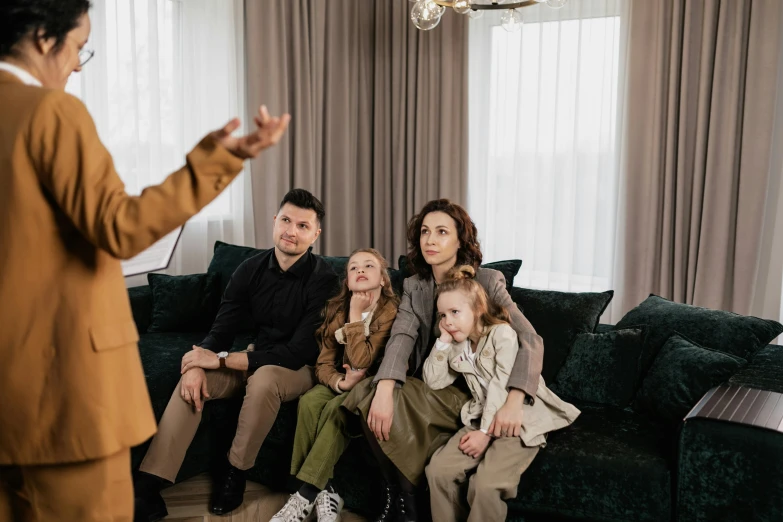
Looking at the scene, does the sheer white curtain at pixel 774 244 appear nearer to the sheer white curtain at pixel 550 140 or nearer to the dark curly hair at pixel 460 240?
the sheer white curtain at pixel 550 140

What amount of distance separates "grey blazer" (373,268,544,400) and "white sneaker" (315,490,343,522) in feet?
1.35

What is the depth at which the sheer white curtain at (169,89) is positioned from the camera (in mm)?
3434

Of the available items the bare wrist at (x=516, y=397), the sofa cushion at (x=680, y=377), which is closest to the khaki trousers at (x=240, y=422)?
the bare wrist at (x=516, y=397)

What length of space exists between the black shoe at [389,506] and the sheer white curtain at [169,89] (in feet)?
6.82

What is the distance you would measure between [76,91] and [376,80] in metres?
2.14

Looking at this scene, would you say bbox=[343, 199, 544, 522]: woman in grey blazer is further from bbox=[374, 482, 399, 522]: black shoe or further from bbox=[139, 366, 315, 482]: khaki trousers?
bbox=[139, 366, 315, 482]: khaki trousers

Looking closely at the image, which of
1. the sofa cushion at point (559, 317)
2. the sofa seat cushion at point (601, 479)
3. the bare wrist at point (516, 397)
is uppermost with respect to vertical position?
the sofa cushion at point (559, 317)

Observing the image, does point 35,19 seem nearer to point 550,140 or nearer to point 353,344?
point 353,344

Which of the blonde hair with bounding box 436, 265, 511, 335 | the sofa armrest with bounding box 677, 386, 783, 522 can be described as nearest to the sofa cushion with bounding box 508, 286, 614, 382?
the blonde hair with bounding box 436, 265, 511, 335

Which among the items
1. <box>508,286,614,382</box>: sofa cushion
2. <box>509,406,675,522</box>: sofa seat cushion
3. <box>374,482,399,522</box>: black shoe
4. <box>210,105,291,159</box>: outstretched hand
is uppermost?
<box>210,105,291,159</box>: outstretched hand

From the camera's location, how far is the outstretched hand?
3.16 ft

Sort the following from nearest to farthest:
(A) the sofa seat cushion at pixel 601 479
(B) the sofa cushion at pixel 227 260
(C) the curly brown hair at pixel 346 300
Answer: (A) the sofa seat cushion at pixel 601 479 → (C) the curly brown hair at pixel 346 300 → (B) the sofa cushion at pixel 227 260

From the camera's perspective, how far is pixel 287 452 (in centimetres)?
253

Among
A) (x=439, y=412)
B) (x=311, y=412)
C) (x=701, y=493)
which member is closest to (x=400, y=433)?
(x=439, y=412)
